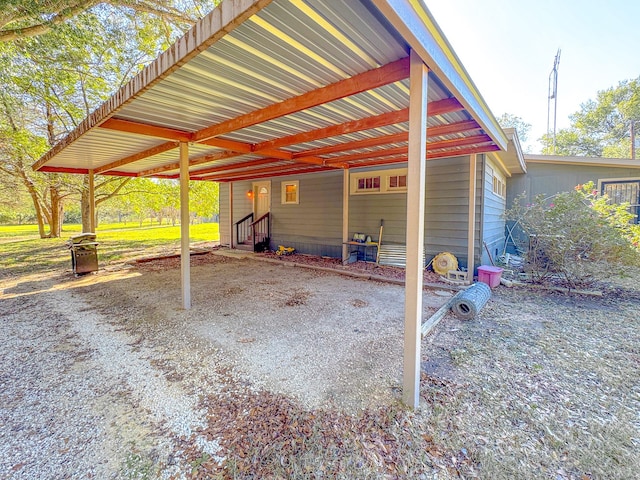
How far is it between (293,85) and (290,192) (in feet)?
22.3

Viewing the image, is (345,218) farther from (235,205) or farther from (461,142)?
(235,205)

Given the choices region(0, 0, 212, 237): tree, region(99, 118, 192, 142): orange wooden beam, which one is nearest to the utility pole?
region(0, 0, 212, 237): tree

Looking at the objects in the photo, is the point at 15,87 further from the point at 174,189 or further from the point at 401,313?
the point at 401,313

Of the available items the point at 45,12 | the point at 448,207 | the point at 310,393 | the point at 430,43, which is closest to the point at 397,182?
the point at 448,207

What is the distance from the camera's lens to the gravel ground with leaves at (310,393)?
5.01 ft

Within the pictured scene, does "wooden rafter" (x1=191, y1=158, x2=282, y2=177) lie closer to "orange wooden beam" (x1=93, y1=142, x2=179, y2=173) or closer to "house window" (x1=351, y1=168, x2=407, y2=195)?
"orange wooden beam" (x1=93, y1=142, x2=179, y2=173)

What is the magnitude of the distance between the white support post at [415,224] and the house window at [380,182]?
4.99 m

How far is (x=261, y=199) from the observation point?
10367 mm

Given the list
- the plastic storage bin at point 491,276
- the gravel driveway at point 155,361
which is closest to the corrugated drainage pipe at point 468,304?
the gravel driveway at point 155,361

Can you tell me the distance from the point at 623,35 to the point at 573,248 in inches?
740

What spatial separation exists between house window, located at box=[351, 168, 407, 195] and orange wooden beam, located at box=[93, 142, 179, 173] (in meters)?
4.58

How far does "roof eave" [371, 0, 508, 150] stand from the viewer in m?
1.46

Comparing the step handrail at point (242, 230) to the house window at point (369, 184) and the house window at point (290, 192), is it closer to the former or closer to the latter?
the house window at point (290, 192)

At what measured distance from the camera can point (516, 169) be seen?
824 cm
